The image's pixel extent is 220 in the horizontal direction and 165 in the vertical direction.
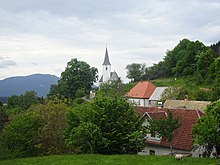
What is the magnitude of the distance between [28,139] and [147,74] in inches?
2896

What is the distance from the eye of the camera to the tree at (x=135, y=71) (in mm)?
97688

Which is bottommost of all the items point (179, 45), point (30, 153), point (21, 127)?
point (30, 153)

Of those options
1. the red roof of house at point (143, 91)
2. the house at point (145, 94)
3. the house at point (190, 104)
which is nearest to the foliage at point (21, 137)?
the house at point (190, 104)

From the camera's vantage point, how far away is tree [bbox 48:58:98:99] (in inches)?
3211

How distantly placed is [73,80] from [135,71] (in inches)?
949

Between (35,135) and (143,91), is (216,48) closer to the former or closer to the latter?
(143,91)

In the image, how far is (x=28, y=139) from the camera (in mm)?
22250

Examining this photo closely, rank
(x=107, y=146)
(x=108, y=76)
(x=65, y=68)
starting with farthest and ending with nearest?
(x=108, y=76)
(x=65, y=68)
(x=107, y=146)

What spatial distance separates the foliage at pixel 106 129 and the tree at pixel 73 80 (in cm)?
5983

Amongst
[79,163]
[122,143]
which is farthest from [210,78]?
[79,163]

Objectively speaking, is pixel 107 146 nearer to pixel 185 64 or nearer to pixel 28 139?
pixel 28 139

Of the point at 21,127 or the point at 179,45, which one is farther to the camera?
the point at 179,45

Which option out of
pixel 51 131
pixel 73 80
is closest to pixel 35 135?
pixel 51 131

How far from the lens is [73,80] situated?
83375 mm
